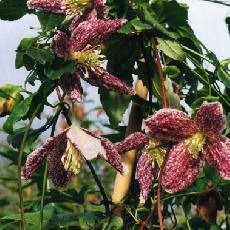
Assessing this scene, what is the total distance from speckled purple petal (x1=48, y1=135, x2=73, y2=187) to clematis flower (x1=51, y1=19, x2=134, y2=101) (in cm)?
8

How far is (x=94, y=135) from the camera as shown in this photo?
80cm

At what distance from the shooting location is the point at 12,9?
2.95 feet

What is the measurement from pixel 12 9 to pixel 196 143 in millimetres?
330

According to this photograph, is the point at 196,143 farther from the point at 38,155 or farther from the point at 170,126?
the point at 38,155

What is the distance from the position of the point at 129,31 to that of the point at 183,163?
0.20 m

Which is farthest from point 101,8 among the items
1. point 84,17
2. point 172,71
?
point 172,71

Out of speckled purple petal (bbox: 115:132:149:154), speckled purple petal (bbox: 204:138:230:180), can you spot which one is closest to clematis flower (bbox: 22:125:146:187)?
speckled purple petal (bbox: 115:132:149:154)

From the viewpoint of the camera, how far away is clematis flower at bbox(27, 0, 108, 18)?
86 centimetres

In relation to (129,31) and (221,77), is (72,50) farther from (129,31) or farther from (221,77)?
(221,77)

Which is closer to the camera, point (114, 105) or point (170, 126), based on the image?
point (170, 126)

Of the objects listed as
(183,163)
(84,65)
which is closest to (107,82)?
(84,65)

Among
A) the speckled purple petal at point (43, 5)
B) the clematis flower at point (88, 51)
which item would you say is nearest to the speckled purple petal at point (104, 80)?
the clematis flower at point (88, 51)

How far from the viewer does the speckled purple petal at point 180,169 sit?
830 mm

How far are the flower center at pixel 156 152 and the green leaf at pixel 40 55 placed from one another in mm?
198
